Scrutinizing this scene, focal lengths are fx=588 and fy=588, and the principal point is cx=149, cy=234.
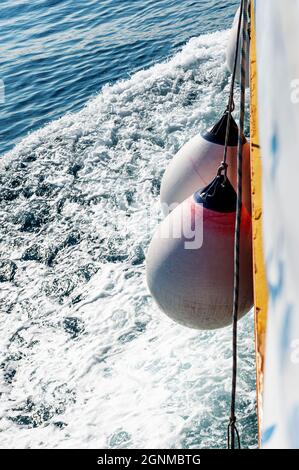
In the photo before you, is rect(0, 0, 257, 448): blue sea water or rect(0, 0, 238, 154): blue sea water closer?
rect(0, 0, 257, 448): blue sea water

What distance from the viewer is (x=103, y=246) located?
6219 millimetres

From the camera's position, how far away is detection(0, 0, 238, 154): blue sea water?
10.2 m

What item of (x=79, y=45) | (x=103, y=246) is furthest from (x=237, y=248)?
(x=79, y=45)

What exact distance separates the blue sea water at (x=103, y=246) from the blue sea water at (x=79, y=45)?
1.7 inches

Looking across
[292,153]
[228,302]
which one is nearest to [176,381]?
[228,302]

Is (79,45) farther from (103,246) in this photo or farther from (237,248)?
(237,248)

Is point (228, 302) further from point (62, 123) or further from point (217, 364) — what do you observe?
point (62, 123)

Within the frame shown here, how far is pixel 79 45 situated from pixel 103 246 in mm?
7157

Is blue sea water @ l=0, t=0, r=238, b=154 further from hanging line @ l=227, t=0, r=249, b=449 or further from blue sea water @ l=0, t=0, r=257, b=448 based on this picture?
hanging line @ l=227, t=0, r=249, b=449

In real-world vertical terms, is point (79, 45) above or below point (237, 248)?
above

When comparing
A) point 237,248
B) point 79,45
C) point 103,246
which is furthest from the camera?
point 79,45

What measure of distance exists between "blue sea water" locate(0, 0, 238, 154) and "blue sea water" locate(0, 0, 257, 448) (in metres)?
0.04

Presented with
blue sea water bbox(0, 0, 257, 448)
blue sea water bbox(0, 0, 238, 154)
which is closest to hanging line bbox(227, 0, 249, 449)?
blue sea water bbox(0, 0, 257, 448)

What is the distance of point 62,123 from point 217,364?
558 cm
